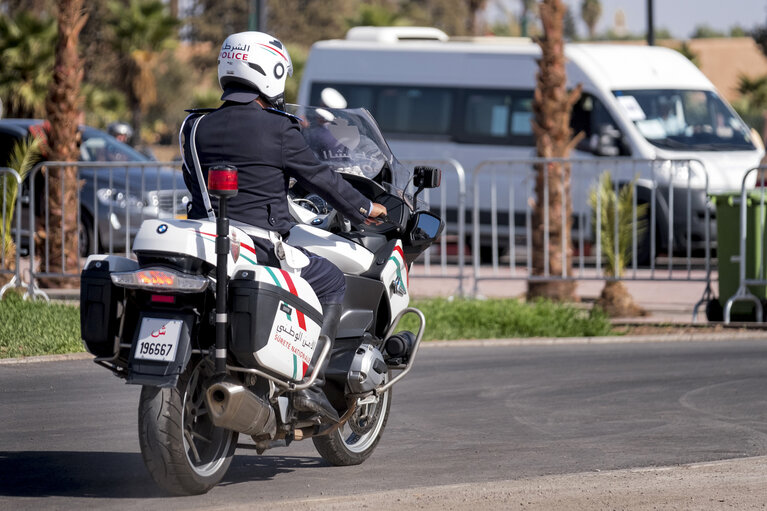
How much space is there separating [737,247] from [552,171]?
2074 mm

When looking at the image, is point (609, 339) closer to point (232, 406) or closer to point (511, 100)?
point (232, 406)

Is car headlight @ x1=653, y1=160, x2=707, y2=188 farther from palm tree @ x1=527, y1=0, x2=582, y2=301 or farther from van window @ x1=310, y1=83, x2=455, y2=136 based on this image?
van window @ x1=310, y1=83, x2=455, y2=136

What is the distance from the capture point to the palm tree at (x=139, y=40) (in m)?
41.8

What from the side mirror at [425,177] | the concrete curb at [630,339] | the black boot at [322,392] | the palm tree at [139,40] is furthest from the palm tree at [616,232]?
the palm tree at [139,40]

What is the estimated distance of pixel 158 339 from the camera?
16.8ft

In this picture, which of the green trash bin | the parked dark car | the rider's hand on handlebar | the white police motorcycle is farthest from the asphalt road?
the parked dark car

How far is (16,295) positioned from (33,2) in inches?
1372

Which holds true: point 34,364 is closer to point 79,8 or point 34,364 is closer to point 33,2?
point 79,8

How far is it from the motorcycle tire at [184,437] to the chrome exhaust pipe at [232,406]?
0.39ft

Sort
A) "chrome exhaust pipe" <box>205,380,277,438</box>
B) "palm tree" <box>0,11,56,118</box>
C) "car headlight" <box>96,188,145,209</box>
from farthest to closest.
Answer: "palm tree" <box>0,11,56,118</box>
"car headlight" <box>96,188,145,209</box>
"chrome exhaust pipe" <box>205,380,277,438</box>

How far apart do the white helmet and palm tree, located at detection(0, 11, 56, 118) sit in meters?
25.6

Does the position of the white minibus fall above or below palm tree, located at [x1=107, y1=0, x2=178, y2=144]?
below

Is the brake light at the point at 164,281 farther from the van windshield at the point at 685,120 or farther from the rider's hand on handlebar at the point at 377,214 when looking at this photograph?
the van windshield at the point at 685,120

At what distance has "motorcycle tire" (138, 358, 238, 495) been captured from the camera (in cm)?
516
